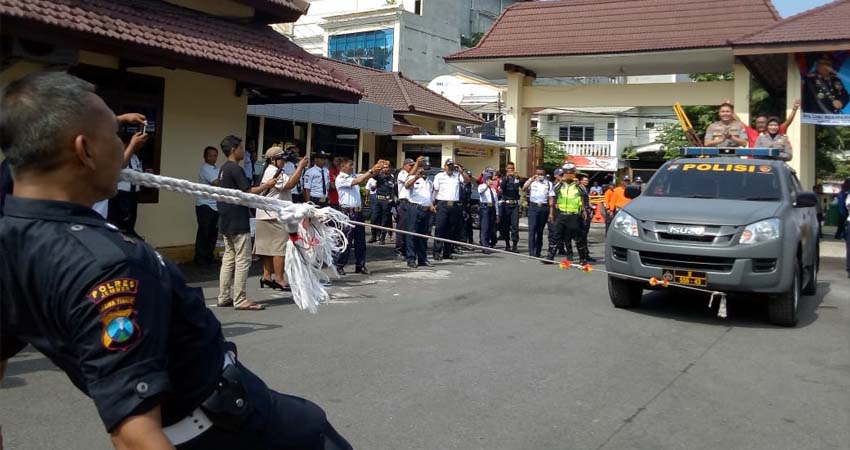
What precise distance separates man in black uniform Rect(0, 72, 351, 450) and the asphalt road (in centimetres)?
265

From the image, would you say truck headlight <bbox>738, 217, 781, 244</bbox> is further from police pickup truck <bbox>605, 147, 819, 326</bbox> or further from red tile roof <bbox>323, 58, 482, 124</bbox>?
red tile roof <bbox>323, 58, 482, 124</bbox>

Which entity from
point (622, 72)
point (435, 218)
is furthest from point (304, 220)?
point (622, 72)

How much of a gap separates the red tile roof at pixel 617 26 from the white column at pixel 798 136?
9.23 feet

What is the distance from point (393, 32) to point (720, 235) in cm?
3990

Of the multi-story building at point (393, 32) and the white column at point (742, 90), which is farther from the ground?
the multi-story building at point (393, 32)

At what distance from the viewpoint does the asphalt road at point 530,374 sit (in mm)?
4707

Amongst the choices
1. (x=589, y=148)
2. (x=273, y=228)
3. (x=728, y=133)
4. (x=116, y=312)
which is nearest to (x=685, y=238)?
(x=728, y=133)

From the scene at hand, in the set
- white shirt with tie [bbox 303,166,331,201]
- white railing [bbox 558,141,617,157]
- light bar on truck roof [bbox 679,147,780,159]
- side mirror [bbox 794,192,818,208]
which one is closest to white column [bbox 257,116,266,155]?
white shirt with tie [bbox 303,166,331,201]

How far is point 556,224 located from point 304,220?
1114 cm

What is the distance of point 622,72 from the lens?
2500cm

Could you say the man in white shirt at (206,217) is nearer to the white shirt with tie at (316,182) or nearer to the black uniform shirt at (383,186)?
the white shirt with tie at (316,182)

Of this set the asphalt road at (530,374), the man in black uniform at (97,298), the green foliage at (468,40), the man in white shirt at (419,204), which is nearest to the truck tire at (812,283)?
the asphalt road at (530,374)

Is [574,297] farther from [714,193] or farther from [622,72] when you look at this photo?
[622,72]

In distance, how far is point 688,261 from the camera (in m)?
8.07
